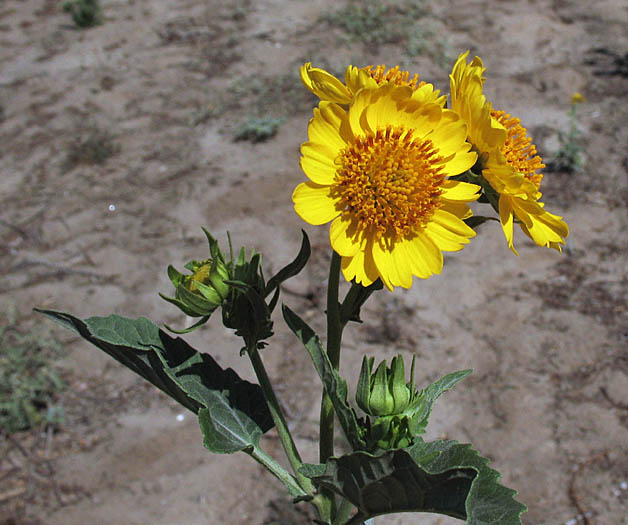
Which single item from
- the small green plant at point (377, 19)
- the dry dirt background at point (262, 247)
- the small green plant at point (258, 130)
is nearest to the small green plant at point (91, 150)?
the dry dirt background at point (262, 247)

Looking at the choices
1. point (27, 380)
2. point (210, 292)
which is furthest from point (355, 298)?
point (27, 380)

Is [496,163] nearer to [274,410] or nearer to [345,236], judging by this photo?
[345,236]

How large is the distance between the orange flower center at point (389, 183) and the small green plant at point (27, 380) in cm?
256

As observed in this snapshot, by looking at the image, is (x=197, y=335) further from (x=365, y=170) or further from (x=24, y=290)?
(x=365, y=170)

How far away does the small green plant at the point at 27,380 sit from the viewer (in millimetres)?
3199

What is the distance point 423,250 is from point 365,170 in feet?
0.68

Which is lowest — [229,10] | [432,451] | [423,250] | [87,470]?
[87,470]

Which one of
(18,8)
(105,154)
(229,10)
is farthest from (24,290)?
(18,8)

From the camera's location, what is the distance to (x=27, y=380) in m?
3.30

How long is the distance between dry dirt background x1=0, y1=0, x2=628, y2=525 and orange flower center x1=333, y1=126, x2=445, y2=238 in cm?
198

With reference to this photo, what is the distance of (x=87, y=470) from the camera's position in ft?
10.0

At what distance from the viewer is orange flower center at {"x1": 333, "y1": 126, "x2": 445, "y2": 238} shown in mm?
1278

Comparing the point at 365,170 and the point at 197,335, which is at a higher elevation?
the point at 365,170

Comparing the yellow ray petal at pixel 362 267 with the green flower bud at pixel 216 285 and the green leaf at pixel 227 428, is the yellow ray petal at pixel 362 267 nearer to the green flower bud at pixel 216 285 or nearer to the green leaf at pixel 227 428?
the green flower bud at pixel 216 285
